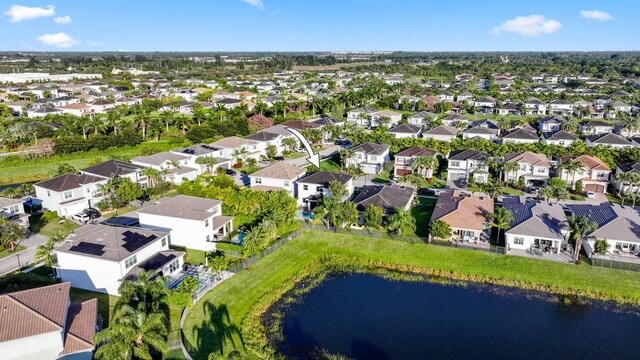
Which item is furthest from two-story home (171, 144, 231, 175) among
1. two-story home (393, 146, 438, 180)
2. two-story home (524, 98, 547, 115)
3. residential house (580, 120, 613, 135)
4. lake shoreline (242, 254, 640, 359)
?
two-story home (524, 98, 547, 115)

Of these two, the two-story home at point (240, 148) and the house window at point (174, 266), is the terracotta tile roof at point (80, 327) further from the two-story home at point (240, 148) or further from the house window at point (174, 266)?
the two-story home at point (240, 148)

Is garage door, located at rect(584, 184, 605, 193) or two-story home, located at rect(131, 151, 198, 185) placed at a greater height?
two-story home, located at rect(131, 151, 198, 185)

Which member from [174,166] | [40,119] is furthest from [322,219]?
[40,119]

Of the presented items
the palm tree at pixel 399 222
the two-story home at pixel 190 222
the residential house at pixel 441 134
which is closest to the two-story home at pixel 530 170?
the residential house at pixel 441 134

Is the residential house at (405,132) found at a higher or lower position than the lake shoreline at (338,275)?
higher

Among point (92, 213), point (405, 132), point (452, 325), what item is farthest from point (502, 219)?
point (405, 132)

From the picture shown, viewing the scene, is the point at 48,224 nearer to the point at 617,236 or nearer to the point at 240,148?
the point at 240,148

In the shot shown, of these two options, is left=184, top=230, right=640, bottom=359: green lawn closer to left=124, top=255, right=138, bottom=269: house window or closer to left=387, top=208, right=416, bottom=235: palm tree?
left=387, top=208, right=416, bottom=235: palm tree
